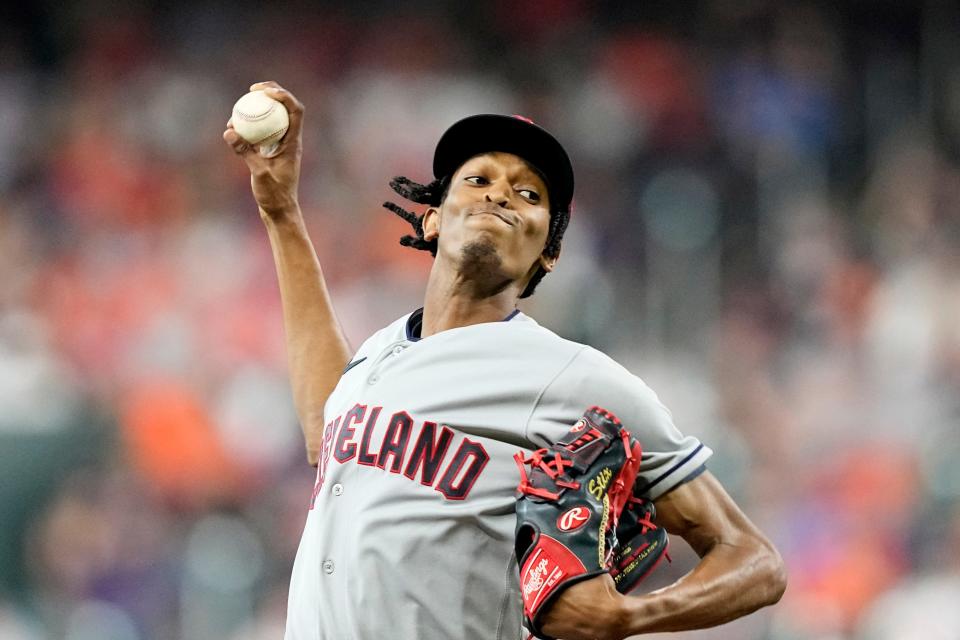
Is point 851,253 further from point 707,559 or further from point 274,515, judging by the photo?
point 707,559

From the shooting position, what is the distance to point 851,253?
23.1 feet

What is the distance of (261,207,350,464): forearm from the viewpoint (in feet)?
9.28

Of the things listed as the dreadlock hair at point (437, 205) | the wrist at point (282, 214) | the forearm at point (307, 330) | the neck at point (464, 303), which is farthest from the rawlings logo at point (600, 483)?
the wrist at point (282, 214)

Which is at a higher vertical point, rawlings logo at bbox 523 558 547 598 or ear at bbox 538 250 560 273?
ear at bbox 538 250 560 273

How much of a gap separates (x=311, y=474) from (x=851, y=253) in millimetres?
3338

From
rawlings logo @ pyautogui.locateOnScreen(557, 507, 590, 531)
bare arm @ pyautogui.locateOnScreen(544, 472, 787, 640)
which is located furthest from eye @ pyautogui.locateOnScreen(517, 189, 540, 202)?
rawlings logo @ pyautogui.locateOnScreen(557, 507, 590, 531)

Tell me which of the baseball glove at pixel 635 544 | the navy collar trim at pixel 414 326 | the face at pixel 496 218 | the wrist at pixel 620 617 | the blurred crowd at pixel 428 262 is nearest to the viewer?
the wrist at pixel 620 617

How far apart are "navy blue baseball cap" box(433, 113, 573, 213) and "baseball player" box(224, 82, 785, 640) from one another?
0.01 metres

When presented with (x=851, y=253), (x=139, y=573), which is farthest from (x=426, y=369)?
Result: (x=851, y=253)

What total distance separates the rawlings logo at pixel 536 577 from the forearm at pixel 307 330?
2.91 ft

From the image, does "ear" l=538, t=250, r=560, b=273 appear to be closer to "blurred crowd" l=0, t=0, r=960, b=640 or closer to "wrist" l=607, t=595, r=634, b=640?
"wrist" l=607, t=595, r=634, b=640

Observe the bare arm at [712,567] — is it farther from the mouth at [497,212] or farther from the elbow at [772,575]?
the mouth at [497,212]

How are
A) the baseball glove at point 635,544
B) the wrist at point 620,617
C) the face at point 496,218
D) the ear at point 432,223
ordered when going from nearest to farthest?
the wrist at point 620,617 → the baseball glove at point 635,544 → the face at point 496,218 → the ear at point 432,223

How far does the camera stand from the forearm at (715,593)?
2016 millimetres
